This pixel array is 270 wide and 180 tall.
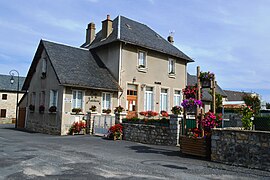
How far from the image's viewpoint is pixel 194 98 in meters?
9.84

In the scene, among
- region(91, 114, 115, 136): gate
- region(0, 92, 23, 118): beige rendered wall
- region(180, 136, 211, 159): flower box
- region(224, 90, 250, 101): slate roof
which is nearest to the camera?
region(180, 136, 211, 159): flower box

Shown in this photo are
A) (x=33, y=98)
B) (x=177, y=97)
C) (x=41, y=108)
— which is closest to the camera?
(x=41, y=108)

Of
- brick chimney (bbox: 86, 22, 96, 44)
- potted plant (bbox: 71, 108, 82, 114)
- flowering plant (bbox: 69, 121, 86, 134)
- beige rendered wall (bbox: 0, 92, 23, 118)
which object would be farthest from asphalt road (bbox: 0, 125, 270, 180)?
beige rendered wall (bbox: 0, 92, 23, 118)

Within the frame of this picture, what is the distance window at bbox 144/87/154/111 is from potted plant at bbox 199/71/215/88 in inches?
404

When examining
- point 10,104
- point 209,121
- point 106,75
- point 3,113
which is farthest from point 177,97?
point 3,113

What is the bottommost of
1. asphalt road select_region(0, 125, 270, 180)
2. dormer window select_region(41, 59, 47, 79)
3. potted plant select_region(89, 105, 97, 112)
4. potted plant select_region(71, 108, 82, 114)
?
asphalt road select_region(0, 125, 270, 180)

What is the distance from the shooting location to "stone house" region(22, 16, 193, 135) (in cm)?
1638

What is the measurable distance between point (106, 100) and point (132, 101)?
7.55 feet

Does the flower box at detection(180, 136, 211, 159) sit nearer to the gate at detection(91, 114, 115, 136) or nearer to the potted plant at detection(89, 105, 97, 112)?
the gate at detection(91, 114, 115, 136)

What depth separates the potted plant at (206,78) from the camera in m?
9.68

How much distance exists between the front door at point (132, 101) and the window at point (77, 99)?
12.8 feet

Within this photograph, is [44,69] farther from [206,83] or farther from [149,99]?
[206,83]

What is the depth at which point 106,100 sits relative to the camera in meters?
17.8

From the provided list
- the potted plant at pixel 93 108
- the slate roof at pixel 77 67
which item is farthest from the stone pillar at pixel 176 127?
the slate roof at pixel 77 67
